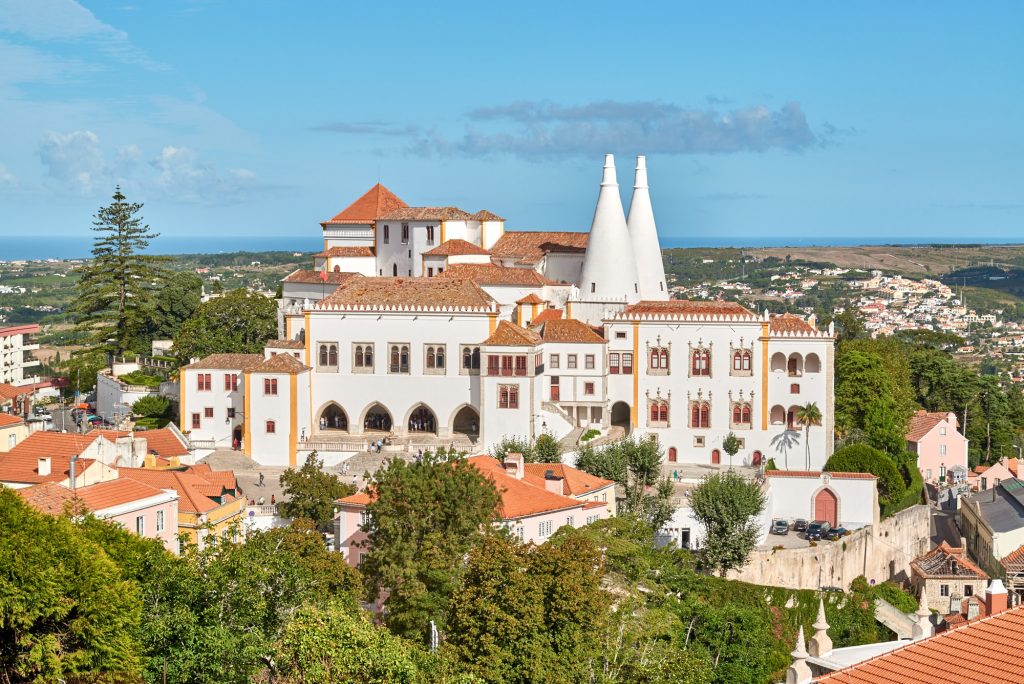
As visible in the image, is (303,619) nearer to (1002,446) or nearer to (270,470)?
(270,470)

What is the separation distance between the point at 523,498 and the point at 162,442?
56.0 feet

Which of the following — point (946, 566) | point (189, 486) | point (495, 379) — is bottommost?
point (946, 566)

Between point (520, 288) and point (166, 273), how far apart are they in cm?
2242

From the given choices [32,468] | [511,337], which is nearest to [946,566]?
[511,337]

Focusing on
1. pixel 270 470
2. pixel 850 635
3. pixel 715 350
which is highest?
pixel 715 350

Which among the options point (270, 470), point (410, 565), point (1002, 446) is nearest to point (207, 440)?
point (270, 470)

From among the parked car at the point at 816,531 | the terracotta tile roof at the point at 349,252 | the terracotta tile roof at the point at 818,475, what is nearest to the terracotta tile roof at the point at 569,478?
the terracotta tile roof at the point at 818,475

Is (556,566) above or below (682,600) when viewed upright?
above

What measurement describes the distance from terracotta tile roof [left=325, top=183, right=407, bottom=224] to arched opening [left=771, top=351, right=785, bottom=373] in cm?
1973

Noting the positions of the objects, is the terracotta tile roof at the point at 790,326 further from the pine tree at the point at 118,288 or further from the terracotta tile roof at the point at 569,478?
the pine tree at the point at 118,288

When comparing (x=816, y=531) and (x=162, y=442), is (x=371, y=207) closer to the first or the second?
(x=162, y=442)

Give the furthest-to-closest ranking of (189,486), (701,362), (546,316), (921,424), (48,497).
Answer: (921,424)
(546,316)
(701,362)
(189,486)
(48,497)

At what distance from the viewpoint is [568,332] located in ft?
180

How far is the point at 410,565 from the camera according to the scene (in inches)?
1305
